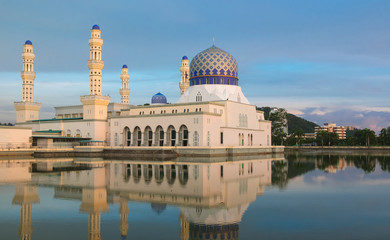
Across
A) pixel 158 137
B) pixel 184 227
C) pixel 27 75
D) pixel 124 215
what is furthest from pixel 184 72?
pixel 184 227

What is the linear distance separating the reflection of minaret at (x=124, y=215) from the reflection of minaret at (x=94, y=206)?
0.50m

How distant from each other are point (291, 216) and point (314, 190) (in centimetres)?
560

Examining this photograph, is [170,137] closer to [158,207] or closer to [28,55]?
[28,55]

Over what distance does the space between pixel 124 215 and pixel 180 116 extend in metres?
36.0

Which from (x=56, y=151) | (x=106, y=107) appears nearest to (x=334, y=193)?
(x=56, y=151)

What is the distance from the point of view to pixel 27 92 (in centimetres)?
5975

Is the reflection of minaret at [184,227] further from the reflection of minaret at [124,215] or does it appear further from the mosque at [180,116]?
the mosque at [180,116]

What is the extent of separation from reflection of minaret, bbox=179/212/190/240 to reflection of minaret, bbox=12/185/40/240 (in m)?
3.34

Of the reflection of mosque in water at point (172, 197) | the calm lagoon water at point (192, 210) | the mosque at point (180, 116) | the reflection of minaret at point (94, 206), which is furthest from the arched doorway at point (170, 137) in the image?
the reflection of minaret at point (94, 206)

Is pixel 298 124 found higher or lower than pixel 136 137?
higher

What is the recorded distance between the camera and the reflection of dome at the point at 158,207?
11398 mm

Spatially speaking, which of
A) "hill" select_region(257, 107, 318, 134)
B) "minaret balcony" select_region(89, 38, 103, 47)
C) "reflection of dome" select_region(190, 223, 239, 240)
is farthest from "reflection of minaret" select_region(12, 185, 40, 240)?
"hill" select_region(257, 107, 318, 134)

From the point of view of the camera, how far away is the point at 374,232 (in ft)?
29.7

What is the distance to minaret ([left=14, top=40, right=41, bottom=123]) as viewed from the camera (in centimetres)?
5878
